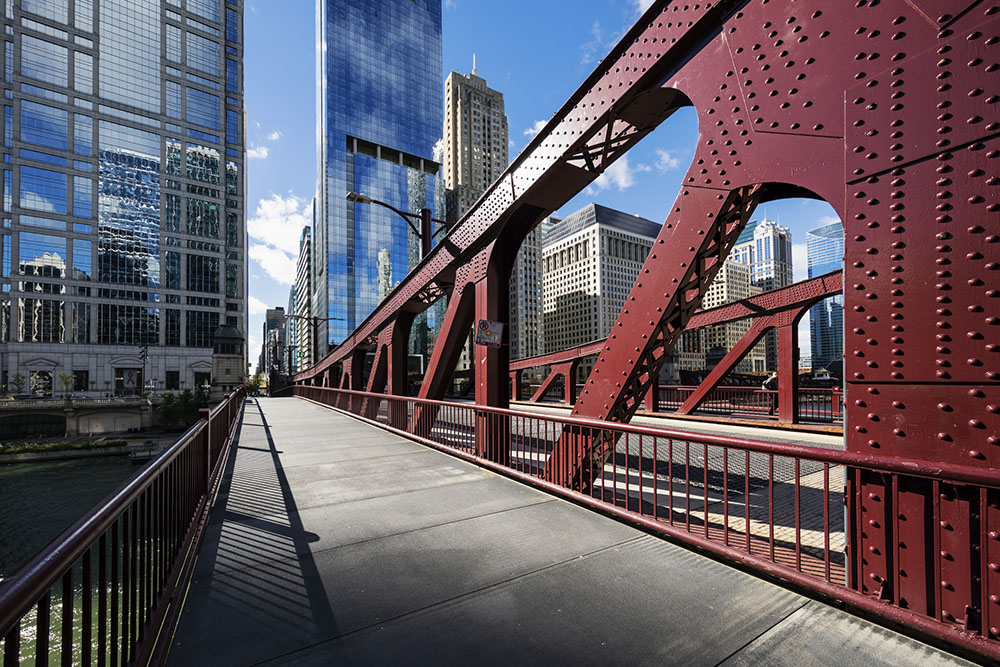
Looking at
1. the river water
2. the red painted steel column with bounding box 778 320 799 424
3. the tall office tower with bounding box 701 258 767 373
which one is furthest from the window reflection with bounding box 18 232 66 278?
the tall office tower with bounding box 701 258 767 373

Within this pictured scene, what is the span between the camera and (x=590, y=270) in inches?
5172

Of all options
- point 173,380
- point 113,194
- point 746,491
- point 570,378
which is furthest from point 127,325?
point 746,491

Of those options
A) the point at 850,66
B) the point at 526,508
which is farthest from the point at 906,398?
the point at 526,508

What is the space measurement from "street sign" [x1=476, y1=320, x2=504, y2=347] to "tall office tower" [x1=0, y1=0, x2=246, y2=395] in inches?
3171

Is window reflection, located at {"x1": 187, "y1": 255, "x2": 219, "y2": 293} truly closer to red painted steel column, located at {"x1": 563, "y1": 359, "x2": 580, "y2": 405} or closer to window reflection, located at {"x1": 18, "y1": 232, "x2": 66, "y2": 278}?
window reflection, located at {"x1": 18, "y1": 232, "x2": 66, "y2": 278}

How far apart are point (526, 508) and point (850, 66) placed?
15.4 feet

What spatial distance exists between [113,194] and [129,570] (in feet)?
306

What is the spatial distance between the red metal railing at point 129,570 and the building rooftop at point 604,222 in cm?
13574

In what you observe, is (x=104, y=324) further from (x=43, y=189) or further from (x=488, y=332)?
(x=488, y=332)

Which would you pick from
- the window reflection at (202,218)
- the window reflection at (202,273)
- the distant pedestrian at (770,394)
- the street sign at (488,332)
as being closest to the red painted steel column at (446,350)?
the street sign at (488,332)

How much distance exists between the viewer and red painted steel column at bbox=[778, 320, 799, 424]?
13062 millimetres

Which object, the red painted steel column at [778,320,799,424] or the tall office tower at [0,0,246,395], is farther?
the tall office tower at [0,0,246,395]

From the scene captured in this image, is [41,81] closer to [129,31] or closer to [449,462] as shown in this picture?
[129,31]

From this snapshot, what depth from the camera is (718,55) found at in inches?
154
